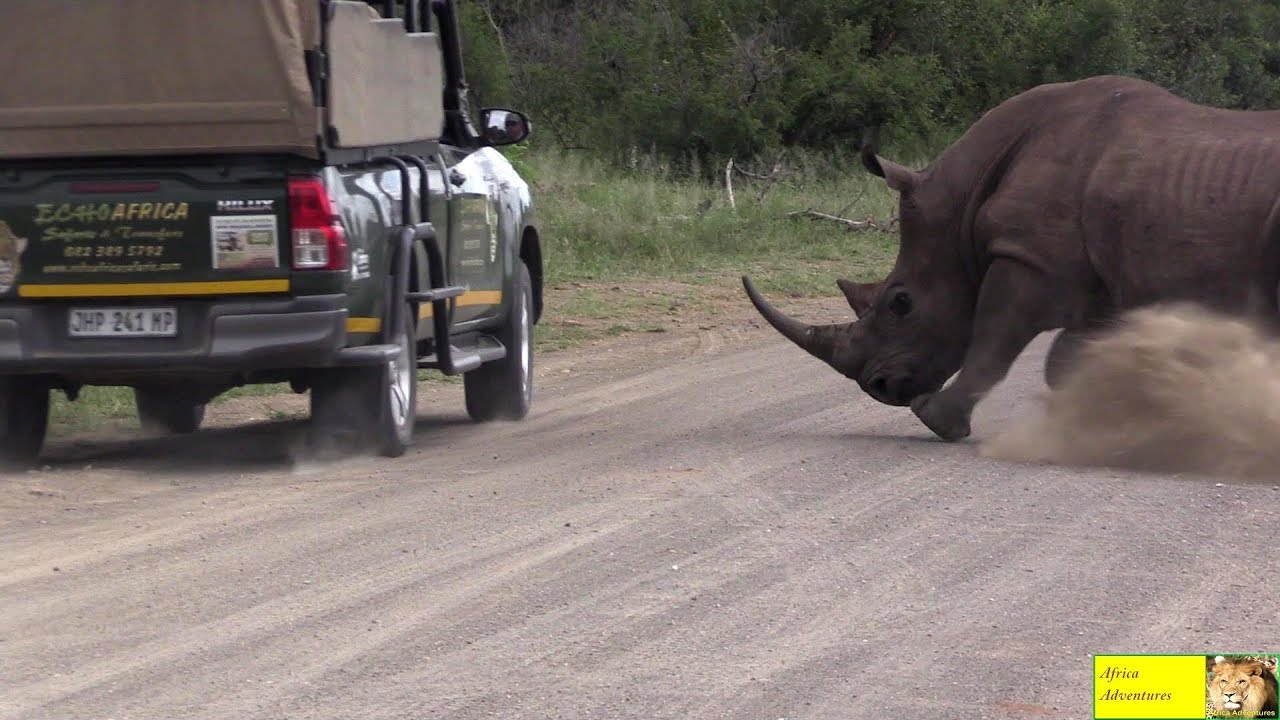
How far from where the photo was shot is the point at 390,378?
30.0 ft

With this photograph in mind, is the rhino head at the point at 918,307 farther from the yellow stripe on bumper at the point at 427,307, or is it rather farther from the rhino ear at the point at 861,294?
the yellow stripe on bumper at the point at 427,307

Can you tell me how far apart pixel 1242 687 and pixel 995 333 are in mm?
4831

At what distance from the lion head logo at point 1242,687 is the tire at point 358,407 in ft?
15.5

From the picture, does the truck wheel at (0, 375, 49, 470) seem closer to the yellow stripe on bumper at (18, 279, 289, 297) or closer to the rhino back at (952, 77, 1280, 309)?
the yellow stripe on bumper at (18, 279, 289, 297)

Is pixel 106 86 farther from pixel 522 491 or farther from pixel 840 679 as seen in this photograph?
pixel 840 679

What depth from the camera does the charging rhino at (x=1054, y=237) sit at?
29.6ft

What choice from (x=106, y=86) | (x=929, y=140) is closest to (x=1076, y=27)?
(x=929, y=140)

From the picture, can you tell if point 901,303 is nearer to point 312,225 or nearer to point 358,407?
point 358,407

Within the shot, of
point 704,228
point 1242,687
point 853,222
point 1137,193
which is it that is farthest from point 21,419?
point 853,222

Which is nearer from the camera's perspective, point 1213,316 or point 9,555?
point 9,555

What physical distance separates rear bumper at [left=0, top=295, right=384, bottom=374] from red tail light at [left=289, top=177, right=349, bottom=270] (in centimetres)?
16

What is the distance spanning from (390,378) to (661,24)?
20.7 metres

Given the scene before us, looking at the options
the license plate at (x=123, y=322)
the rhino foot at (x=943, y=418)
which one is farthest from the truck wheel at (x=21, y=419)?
the rhino foot at (x=943, y=418)

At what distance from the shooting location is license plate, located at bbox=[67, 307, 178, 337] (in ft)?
28.4
